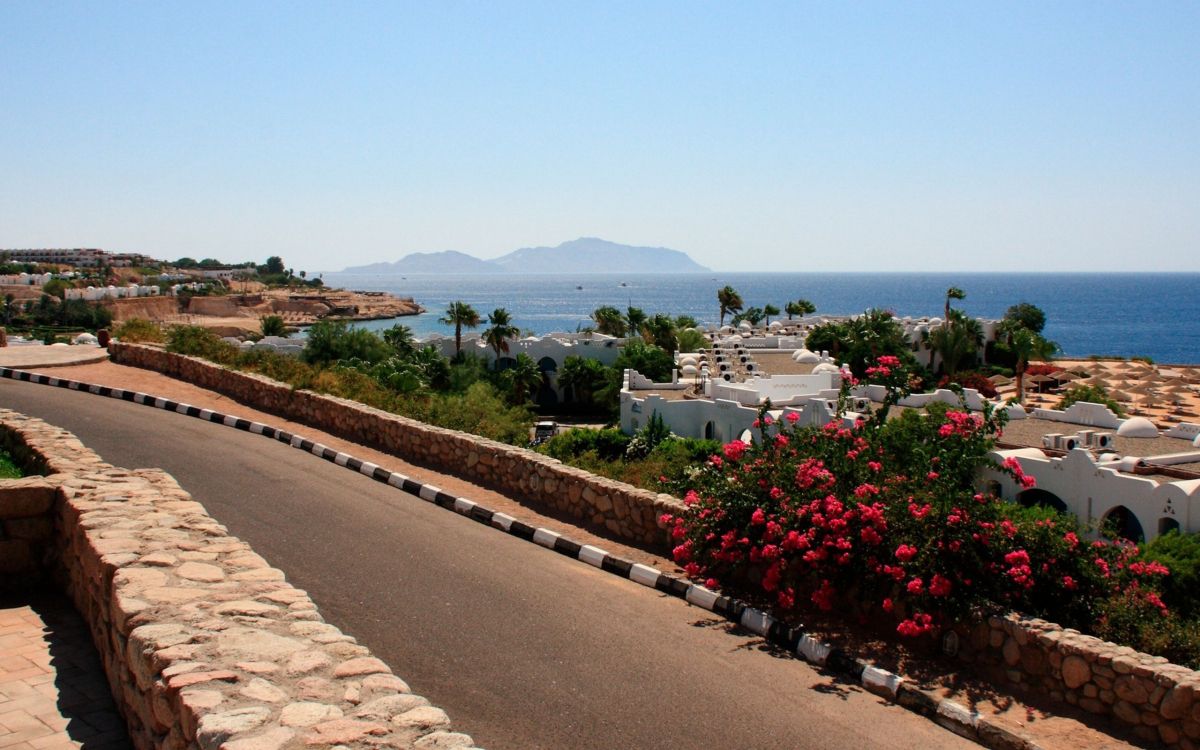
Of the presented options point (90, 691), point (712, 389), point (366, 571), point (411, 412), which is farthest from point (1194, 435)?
point (90, 691)

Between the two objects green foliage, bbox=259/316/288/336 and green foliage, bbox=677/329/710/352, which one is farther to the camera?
green foliage, bbox=259/316/288/336

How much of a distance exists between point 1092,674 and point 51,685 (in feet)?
23.0

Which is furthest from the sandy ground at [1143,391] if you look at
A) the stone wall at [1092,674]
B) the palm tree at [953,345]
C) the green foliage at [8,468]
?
the green foliage at [8,468]

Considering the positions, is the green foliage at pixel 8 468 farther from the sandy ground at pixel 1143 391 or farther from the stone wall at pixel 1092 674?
the sandy ground at pixel 1143 391

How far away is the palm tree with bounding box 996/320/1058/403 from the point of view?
55125mm

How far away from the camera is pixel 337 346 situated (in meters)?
49.1

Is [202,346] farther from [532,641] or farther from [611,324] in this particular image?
[611,324]

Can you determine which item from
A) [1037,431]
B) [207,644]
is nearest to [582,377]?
[1037,431]

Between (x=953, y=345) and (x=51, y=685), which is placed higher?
(x=51, y=685)

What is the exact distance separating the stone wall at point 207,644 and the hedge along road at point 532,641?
125 cm

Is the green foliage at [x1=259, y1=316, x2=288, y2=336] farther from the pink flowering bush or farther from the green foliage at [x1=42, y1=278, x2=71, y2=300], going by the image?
the pink flowering bush

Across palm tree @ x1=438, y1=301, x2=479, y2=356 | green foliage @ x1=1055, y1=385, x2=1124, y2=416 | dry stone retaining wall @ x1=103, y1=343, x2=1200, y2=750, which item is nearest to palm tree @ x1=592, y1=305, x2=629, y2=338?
palm tree @ x1=438, y1=301, x2=479, y2=356

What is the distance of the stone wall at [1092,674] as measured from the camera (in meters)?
6.44

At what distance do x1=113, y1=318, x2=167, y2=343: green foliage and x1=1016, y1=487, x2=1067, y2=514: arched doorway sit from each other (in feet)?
82.1
